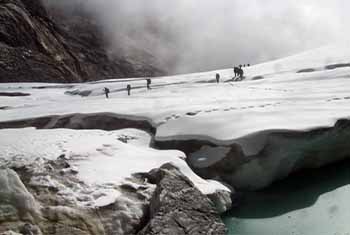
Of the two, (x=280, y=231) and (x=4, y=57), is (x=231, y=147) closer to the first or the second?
(x=280, y=231)

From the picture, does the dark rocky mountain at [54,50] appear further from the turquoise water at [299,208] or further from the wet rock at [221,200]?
the wet rock at [221,200]

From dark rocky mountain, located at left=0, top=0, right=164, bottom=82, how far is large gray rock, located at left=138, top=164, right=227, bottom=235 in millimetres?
45774

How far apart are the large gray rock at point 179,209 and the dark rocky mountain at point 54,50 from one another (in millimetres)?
45774

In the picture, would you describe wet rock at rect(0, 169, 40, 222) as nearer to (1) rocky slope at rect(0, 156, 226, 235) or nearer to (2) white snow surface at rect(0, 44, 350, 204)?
(1) rocky slope at rect(0, 156, 226, 235)

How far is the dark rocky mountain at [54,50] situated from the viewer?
53.7 metres

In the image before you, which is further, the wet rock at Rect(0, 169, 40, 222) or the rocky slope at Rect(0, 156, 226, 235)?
the rocky slope at Rect(0, 156, 226, 235)

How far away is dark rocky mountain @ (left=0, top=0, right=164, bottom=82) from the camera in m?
53.7

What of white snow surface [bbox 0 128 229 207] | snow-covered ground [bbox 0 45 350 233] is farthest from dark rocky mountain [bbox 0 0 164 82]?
white snow surface [bbox 0 128 229 207]

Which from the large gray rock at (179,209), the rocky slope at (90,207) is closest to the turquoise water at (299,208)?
the large gray rock at (179,209)

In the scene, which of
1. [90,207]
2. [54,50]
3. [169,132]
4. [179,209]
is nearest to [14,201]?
[90,207]

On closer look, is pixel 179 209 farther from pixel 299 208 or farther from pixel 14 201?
pixel 299 208

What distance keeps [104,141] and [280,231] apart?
5.04m

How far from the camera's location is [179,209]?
30.7 ft

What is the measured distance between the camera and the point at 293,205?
37.3 feet
